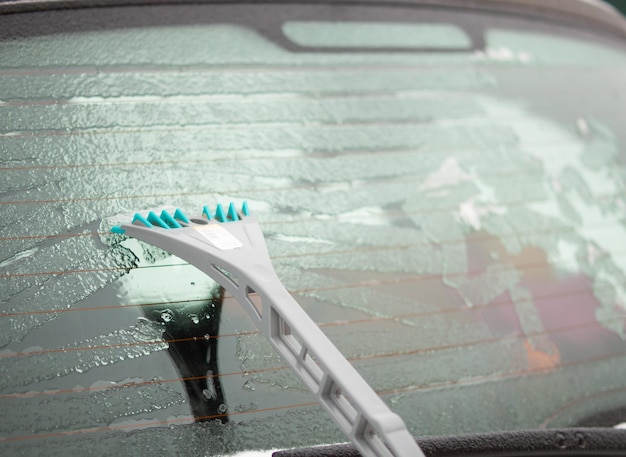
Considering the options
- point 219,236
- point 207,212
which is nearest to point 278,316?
point 219,236

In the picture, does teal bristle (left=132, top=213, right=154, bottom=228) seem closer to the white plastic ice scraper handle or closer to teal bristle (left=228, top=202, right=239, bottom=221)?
the white plastic ice scraper handle

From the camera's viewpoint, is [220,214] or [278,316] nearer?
[278,316]

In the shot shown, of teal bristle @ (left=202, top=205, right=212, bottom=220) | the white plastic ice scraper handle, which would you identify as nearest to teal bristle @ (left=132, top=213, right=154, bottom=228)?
the white plastic ice scraper handle

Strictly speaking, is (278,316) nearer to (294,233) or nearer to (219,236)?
(219,236)

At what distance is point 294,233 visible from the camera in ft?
4.86

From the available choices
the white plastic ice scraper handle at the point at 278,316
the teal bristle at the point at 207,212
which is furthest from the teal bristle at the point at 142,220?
the teal bristle at the point at 207,212

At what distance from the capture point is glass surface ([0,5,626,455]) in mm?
1225

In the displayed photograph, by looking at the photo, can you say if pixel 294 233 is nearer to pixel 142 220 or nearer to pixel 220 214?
pixel 220 214

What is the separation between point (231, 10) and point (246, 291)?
0.86 meters

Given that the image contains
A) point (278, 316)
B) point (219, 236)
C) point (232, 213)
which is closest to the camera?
point (278, 316)

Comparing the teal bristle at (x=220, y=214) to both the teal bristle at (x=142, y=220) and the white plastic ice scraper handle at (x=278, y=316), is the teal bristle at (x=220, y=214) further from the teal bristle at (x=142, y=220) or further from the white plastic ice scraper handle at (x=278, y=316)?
the teal bristle at (x=142, y=220)

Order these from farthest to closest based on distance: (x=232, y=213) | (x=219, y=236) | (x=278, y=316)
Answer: (x=232, y=213) < (x=219, y=236) < (x=278, y=316)

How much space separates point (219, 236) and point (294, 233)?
0.21m

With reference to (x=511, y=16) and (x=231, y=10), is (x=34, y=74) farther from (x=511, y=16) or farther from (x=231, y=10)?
(x=511, y=16)
